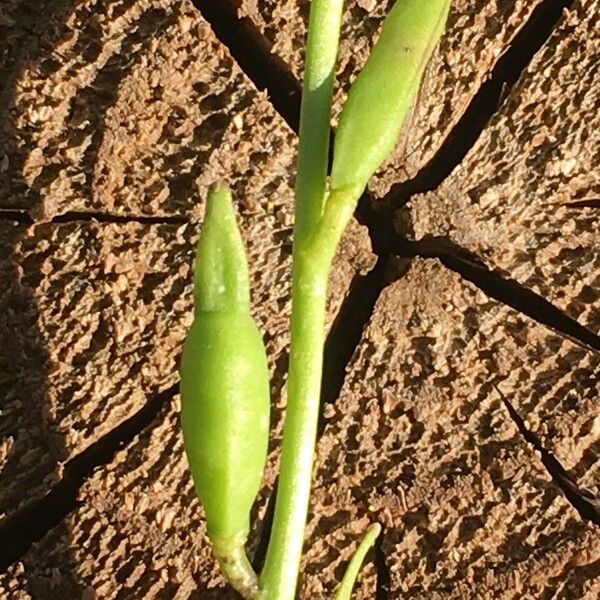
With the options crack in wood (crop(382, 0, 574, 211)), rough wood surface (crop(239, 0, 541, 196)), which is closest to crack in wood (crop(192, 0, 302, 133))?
rough wood surface (crop(239, 0, 541, 196))

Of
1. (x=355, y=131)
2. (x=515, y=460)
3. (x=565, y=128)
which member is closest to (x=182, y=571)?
(x=515, y=460)

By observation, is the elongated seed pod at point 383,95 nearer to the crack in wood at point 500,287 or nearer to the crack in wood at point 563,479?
the crack in wood at point 500,287

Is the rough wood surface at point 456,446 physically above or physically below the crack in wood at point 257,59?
below

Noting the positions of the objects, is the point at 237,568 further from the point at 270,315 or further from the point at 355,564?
the point at 270,315

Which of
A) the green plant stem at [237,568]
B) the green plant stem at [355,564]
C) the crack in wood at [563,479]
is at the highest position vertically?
the green plant stem at [237,568]

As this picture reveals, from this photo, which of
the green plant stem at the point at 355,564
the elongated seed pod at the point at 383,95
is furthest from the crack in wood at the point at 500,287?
the green plant stem at the point at 355,564

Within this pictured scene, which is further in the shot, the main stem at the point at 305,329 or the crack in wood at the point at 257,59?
the crack in wood at the point at 257,59

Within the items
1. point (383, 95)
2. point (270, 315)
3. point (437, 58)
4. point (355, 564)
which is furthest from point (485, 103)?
point (355, 564)
